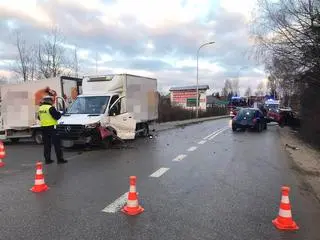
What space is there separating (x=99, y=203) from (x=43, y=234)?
70.1 inches

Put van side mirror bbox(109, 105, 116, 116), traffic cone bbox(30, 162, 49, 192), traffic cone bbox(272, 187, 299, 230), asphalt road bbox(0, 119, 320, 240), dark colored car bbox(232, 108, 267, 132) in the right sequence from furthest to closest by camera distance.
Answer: dark colored car bbox(232, 108, 267, 132)
van side mirror bbox(109, 105, 116, 116)
traffic cone bbox(30, 162, 49, 192)
traffic cone bbox(272, 187, 299, 230)
asphalt road bbox(0, 119, 320, 240)

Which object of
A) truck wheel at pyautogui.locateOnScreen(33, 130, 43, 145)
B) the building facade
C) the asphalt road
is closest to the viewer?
the asphalt road

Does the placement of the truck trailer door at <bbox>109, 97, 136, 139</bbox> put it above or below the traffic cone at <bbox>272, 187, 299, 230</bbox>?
above

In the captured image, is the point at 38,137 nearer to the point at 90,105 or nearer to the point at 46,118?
the point at 90,105

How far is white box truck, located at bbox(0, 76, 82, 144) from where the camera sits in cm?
1970

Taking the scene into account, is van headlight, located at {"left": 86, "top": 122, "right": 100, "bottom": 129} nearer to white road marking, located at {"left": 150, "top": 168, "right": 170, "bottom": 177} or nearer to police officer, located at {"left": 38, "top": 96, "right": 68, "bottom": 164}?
police officer, located at {"left": 38, "top": 96, "right": 68, "bottom": 164}

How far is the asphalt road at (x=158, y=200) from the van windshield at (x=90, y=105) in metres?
4.32

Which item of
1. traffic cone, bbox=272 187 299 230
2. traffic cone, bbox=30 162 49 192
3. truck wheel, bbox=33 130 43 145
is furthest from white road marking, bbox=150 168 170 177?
truck wheel, bbox=33 130 43 145

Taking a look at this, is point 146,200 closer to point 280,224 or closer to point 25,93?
point 280,224

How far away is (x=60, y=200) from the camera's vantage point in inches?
298

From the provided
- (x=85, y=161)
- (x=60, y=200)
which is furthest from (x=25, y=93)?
(x=60, y=200)

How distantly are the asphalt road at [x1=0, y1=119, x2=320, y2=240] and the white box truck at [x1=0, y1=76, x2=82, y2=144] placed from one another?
6.58 meters

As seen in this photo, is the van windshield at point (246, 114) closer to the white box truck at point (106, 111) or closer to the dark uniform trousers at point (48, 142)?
the white box truck at point (106, 111)

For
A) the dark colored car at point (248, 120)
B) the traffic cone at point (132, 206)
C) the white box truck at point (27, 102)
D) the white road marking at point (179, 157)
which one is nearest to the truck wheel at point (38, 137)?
the white box truck at point (27, 102)
